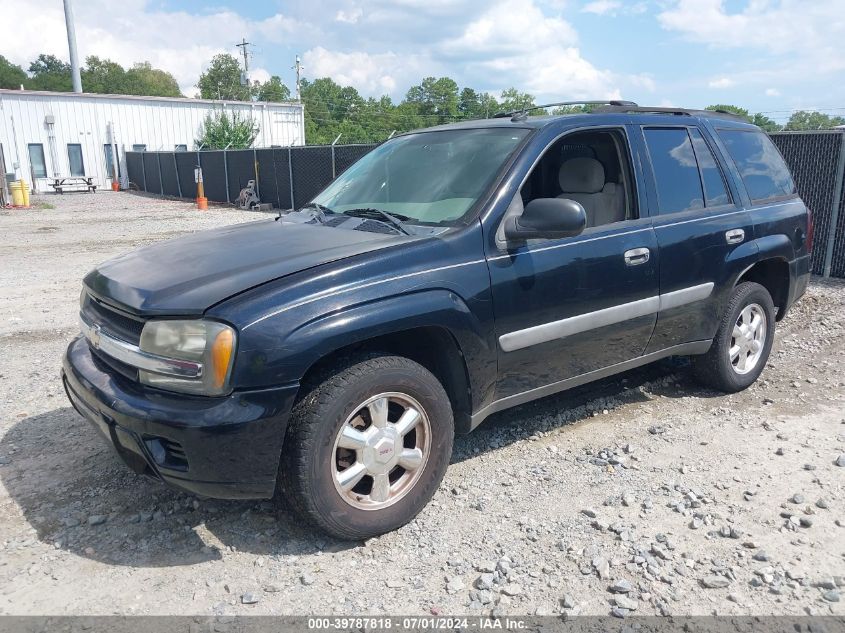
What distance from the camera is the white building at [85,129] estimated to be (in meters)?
33.0

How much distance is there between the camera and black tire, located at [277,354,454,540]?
9.55 ft

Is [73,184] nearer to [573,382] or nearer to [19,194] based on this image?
[19,194]

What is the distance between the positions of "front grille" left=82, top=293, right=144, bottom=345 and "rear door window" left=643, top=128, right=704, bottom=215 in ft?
10.1

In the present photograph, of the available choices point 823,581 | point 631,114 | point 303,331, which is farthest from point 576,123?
point 823,581

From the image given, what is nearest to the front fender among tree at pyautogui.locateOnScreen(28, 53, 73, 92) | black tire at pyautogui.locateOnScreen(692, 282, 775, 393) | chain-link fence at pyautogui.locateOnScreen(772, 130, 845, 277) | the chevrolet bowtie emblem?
the chevrolet bowtie emblem

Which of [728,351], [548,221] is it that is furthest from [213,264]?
[728,351]

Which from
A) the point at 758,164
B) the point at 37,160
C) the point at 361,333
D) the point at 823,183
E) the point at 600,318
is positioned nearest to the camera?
the point at 361,333

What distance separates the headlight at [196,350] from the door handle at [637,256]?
2.35m

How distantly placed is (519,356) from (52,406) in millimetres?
3334

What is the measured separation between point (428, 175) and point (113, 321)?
6.13 feet

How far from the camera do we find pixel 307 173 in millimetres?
19719

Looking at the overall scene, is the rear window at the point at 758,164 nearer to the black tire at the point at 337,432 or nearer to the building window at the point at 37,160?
the black tire at the point at 337,432

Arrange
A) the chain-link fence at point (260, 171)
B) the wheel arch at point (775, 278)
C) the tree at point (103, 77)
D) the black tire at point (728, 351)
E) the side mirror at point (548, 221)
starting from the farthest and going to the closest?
the tree at point (103, 77) < the chain-link fence at point (260, 171) < the wheel arch at point (775, 278) < the black tire at point (728, 351) < the side mirror at point (548, 221)

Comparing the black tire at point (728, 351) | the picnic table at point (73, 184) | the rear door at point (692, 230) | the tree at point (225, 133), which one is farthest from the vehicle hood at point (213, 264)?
the tree at point (225, 133)
